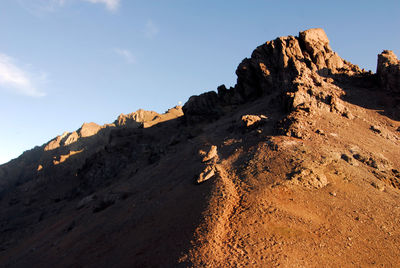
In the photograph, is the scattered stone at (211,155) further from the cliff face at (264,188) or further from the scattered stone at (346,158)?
the scattered stone at (346,158)

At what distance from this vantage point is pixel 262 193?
19656mm

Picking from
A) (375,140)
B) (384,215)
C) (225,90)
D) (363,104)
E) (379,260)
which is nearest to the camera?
(379,260)

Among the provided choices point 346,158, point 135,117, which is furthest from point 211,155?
point 135,117

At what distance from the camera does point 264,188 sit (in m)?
20.2

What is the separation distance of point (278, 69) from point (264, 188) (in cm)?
3491

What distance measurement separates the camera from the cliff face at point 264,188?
1564 cm

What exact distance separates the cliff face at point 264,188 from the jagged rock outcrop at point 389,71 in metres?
0.17

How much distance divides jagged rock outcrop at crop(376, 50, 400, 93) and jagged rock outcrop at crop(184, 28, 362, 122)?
14.5ft

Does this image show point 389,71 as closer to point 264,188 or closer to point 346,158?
point 346,158

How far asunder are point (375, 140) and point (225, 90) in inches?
1362

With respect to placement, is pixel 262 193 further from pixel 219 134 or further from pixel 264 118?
pixel 219 134

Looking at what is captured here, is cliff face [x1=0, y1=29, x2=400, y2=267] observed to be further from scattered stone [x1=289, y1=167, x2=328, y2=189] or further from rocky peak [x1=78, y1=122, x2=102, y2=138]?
rocky peak [x1=78, y1=122, x2=102, y2=138]

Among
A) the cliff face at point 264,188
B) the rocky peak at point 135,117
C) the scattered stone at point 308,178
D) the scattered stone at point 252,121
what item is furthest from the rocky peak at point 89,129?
the scattered stone at point 308,178

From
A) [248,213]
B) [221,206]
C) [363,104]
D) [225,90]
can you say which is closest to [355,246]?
[248,213]
